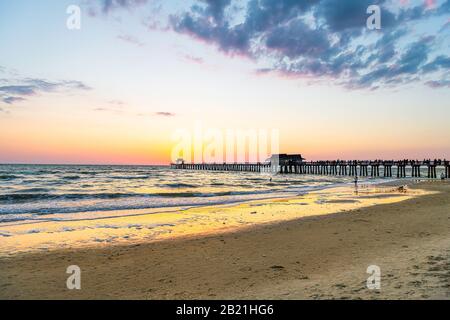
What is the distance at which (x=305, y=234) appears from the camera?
997 cm

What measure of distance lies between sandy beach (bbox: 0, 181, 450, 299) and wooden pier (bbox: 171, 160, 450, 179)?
1635 inches

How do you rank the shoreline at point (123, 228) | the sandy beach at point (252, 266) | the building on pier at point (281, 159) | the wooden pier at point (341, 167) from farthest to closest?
the building on pier at point (281, 159)
the wooden pier at point (341, 167)
the shoreline at point (123, 228)
the sandy beach at point (252, 266)

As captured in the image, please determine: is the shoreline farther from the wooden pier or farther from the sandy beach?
the wooden pier

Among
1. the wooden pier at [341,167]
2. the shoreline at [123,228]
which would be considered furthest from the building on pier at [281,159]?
the shoreline at [123,228]

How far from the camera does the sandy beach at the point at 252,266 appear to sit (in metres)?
5.12

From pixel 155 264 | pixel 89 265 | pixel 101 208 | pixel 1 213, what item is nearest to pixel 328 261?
pixel 155 264

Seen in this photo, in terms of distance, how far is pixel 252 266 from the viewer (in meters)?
6.70

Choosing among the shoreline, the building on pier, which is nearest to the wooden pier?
the building on pier

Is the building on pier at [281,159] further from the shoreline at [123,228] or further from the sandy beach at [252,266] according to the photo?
the sandy beach at [252,266]

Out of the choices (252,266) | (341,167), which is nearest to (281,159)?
(341,167)

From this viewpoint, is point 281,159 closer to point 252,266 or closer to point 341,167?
point 341,167

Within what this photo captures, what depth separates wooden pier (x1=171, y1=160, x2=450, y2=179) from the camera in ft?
198

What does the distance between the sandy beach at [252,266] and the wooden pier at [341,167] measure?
41528mm

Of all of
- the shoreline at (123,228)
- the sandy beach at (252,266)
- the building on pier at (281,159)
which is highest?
the building on pier at (281,159)
